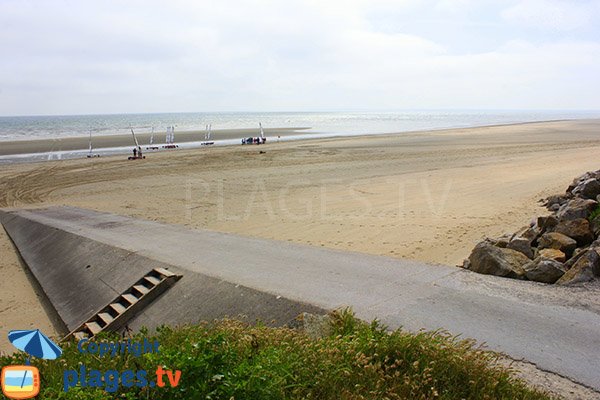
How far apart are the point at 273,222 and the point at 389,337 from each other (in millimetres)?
9805

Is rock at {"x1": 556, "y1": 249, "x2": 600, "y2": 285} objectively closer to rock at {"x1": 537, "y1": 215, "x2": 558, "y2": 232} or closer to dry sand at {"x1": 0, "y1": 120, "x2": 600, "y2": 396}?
rock at {"x1": 537, "y1": 215, "x2": 558, "y2": 232}

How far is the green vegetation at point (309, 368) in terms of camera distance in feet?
11.4

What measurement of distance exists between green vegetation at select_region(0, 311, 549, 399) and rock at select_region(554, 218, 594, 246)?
14.7 feet

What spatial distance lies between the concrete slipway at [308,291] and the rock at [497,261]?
345mm

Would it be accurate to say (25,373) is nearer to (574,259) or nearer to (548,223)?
(574,259)

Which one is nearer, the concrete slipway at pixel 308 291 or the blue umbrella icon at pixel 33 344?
the blue umbrella icon at pixel 33 344

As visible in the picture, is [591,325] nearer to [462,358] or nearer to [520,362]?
[520,362]

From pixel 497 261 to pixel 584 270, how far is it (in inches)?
44.7

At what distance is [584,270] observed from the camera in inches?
262

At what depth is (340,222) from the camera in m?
13.8

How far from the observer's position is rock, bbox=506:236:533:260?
801 cm

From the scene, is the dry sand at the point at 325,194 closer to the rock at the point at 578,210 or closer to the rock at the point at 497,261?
the rock at the point at 497,261

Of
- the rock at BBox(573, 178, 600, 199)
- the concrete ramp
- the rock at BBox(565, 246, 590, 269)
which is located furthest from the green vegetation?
the rock at BBox(573, 178, 600, 199)

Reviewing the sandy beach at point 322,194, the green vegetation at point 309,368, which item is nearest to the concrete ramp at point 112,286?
the sandy beach at point 322,194
